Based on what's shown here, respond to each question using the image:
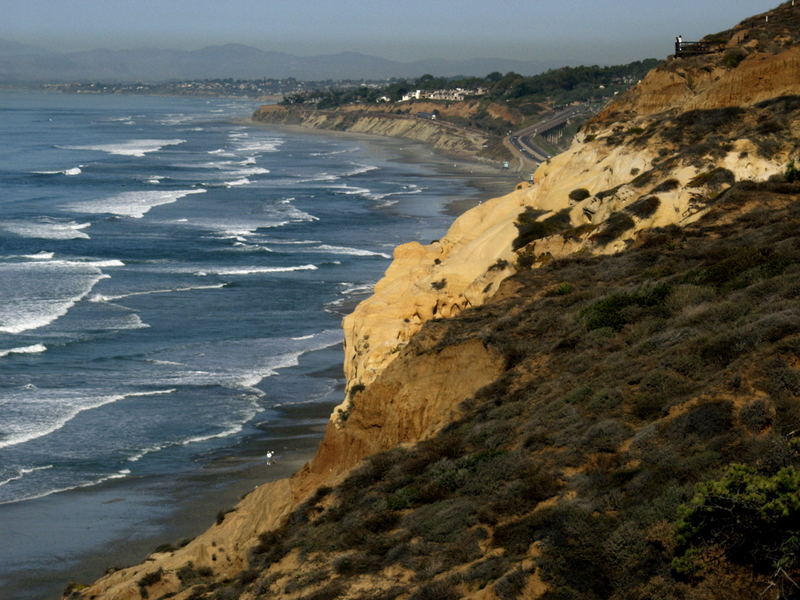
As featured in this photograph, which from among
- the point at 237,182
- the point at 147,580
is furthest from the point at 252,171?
the point at 147,580

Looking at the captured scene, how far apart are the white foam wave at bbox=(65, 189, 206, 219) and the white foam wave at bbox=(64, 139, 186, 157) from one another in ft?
139

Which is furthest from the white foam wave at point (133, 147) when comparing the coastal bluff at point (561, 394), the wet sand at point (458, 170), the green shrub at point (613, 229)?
the green shrub at point (613, 229)

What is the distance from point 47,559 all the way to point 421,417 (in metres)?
11.4

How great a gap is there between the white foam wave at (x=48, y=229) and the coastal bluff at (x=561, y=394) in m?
47.3

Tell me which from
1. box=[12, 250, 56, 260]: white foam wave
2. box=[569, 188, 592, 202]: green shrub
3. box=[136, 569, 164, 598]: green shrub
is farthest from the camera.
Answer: box=[12, 250, 56, 260]: white foam wave

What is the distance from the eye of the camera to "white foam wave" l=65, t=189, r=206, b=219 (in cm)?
8703

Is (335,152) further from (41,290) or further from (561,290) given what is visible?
(561,290)

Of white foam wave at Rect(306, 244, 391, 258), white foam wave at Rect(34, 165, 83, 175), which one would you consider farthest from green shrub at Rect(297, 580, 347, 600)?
white foam wave at Rect(34, 165, 83, 175)

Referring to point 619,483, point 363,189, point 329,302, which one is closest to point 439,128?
point 363,189

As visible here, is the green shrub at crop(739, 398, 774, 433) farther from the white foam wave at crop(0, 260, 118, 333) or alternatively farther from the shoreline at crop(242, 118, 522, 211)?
the shoreline at crop(242, 118, 522, 211)

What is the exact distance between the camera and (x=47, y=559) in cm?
2612

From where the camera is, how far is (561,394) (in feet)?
54.3

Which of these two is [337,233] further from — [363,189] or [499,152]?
[499,152]

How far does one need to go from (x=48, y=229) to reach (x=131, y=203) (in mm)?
15882
